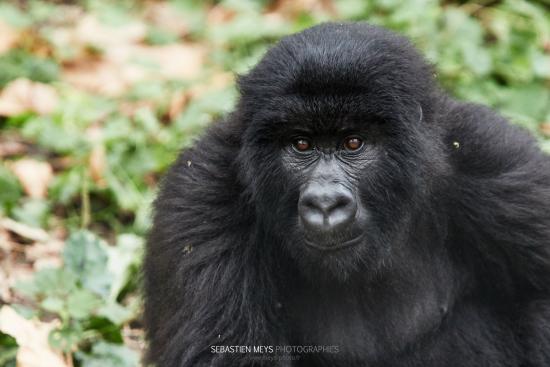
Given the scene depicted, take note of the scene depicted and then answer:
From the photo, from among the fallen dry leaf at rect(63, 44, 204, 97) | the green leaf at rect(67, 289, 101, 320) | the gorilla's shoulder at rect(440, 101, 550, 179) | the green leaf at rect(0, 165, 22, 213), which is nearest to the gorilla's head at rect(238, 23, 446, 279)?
the gorilla's shoulder at rect(440, 101, 550, 179)

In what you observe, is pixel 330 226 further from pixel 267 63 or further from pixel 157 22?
pixel 157 22

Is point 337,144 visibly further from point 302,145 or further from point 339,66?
point 339,66

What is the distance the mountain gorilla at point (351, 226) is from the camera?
16.5 feet

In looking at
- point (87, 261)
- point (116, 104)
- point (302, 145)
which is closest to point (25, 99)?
point (116, 104)

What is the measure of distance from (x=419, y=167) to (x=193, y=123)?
3.84 metres

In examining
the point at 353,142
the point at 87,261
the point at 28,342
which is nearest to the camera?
the point at 353,142

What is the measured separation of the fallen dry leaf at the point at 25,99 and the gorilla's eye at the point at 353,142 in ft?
14.4

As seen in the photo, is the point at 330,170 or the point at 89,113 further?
the point at 89,113

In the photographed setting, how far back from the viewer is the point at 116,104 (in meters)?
9.23

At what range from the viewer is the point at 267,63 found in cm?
523

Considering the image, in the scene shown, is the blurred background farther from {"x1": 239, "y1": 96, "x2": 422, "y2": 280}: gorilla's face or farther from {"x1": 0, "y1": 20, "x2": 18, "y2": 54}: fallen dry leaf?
{"x1": 239, "y1": 96, "x2": 422, "y2": 280}: gorilla's face

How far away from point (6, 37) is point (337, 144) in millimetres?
5677

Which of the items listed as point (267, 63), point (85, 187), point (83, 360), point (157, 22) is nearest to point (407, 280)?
point (267, 63)

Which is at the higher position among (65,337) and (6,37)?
(6,37)
